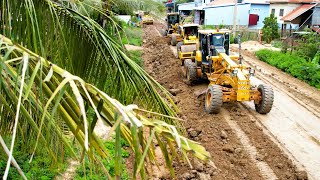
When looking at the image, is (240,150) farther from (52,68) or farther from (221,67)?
(52,68)

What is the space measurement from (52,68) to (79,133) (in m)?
0.23

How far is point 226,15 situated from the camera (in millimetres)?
38375

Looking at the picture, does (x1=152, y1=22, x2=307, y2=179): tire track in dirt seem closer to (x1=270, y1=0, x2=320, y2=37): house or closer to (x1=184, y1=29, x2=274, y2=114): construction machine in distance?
(x1=184, y1=29, x2=274, y2=114): construction machine in distance

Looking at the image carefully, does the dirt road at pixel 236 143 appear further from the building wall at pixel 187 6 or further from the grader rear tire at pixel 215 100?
the building wall at pixel 187 6

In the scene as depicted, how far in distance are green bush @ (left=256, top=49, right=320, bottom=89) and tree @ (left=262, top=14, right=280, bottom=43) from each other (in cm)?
730

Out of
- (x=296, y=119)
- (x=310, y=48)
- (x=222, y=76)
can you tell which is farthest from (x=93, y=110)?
(x=310, y=48)

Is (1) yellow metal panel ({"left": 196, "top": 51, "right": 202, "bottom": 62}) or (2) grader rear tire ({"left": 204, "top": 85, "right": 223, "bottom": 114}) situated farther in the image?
(1) yellow metal panel ({"left": 196, "top": 51, "right": 202, "bottom": 62})

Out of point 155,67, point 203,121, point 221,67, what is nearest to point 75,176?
point 203,121

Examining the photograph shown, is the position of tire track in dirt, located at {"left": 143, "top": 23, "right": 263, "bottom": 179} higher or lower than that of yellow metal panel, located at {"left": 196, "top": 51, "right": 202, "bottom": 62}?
lower

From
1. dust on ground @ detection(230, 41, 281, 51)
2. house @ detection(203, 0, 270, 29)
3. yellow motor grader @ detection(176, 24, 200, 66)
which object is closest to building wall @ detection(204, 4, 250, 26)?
house @ detection(203, 0, 270, 29)

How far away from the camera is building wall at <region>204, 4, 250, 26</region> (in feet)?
120

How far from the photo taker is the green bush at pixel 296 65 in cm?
1505

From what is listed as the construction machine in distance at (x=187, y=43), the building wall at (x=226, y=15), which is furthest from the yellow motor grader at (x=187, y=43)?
the building wall at (x=226, y=15)

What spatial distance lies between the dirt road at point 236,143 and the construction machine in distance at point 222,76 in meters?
0.48
